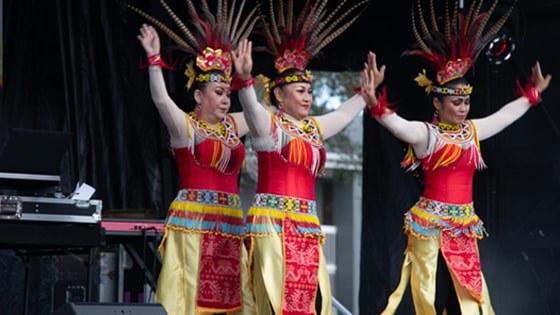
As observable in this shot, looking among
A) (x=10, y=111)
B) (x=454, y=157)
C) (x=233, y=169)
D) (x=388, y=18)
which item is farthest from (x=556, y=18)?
(x=10, y=111)

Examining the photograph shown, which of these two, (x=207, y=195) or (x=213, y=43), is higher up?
(x=213, y=43)

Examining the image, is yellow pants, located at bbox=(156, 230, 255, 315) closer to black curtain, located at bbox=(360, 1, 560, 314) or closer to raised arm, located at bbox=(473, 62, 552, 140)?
raised arm, located at bbox=(473, 62, 552, 140)

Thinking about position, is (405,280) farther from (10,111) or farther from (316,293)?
(10,111)

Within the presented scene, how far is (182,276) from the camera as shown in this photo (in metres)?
6.89

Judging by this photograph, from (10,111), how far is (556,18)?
3301 millimetres

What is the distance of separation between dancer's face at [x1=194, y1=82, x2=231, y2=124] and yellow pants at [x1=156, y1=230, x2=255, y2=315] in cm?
62

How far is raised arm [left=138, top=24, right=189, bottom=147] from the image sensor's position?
21.9 feet

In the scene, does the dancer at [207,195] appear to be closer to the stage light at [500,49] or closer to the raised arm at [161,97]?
the raised arm at [161,97]

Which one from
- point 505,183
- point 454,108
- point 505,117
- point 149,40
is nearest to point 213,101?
point 149,40

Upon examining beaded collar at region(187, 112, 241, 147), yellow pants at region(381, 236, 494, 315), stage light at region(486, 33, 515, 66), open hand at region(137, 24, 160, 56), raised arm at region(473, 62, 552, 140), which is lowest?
yellow pants at region(381, 236, 494, 315)

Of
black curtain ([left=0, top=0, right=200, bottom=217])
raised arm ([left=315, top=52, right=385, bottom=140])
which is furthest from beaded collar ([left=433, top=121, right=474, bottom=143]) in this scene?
black curtain ([left=0, top=0, right=200, bottom=217])

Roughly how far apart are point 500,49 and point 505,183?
0.92 metres

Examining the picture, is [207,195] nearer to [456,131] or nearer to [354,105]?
[354,105]

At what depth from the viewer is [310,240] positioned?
6.80 metres
